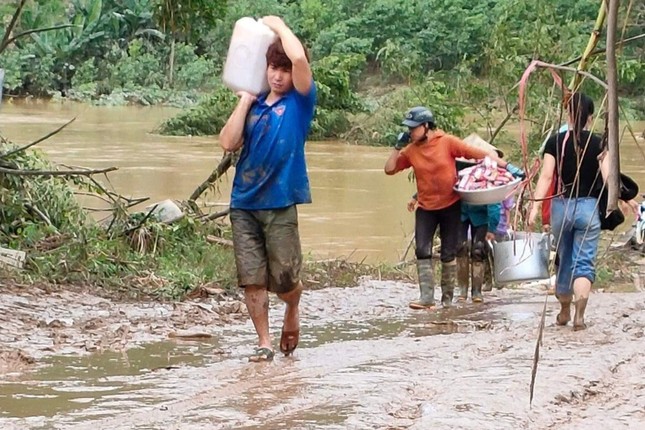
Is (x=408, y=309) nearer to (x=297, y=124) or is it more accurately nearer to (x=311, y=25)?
(x=297, y=124)

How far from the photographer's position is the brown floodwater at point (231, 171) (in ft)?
58.3

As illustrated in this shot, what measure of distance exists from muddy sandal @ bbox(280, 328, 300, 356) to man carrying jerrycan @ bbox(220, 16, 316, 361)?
19cm

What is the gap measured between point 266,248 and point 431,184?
337 centimetres

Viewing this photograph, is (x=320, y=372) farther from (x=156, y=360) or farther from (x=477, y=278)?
(x=477, y=278)

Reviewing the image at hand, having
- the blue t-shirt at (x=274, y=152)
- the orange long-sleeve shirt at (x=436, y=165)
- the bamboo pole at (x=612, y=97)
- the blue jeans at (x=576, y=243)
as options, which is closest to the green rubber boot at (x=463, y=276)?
the orange long-sleeve shirt at (x=436, y=165)

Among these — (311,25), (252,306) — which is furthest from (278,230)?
(311,25)

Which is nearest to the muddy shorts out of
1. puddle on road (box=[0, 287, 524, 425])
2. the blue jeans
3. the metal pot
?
puddle on road (box=[0, 287, 524, 425])

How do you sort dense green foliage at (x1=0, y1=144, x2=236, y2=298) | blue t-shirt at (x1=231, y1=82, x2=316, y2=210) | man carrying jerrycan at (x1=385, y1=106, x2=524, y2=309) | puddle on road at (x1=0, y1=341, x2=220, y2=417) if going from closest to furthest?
puddle on road at (x1=0, y1=341, x2=220, y2=417)
blue t-shirt at (x1=231, y1=82, x2=316, y2=210)
dense green foliage at (x1=0, y1=144, x2=236, y2=298)
man carrying jerrycan at (x1=385, y1=106, x2=524, y2=309)

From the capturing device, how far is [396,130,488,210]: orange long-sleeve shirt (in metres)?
9.25

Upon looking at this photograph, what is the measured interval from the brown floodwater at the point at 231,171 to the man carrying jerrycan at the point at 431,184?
4838 millimetres

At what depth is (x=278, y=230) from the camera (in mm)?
6051

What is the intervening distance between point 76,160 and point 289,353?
21.3m

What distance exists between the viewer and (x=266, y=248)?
6145 mm

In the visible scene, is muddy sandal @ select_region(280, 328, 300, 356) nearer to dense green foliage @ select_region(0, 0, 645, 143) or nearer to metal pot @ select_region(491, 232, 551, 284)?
metal pot @ select_region(491, 232, 551, 284)
